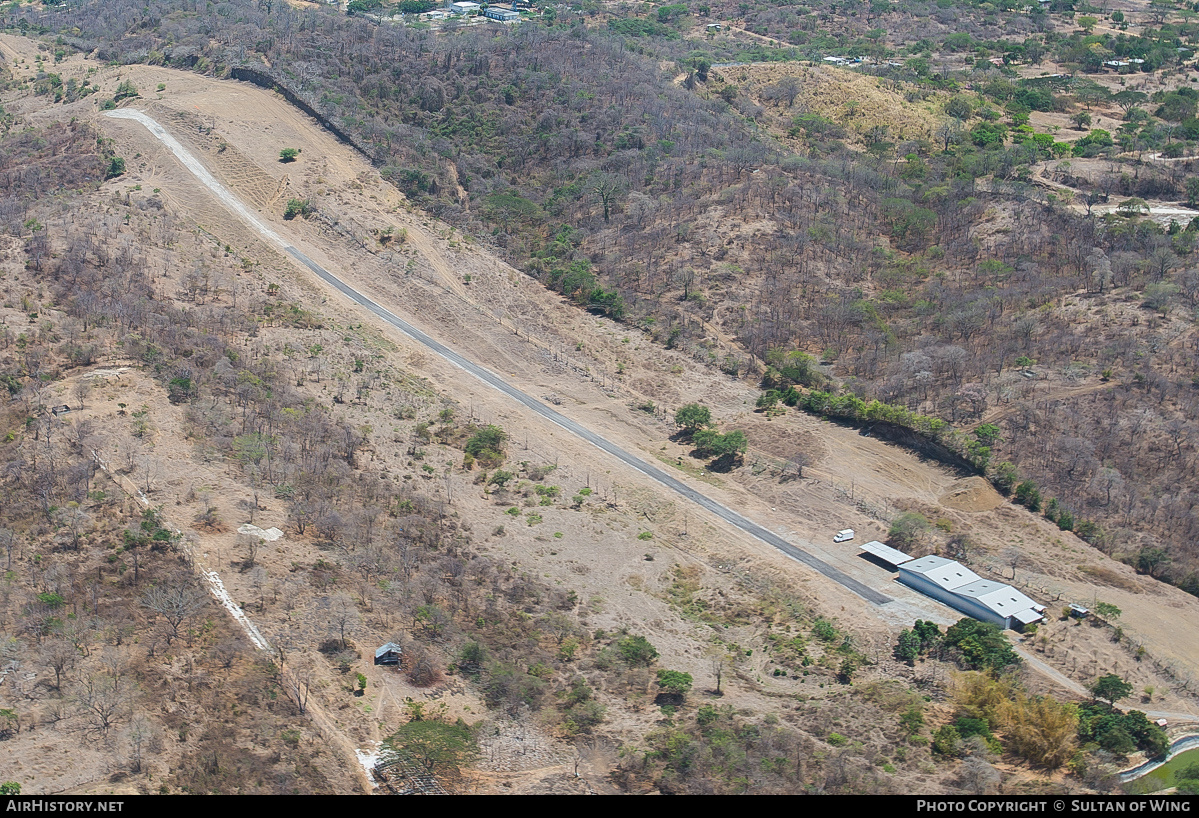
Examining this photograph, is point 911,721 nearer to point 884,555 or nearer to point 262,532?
point 884,555

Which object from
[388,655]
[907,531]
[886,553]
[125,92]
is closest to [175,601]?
[388,655]

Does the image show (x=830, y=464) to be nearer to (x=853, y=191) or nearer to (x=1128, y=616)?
(x=1128, y=616)

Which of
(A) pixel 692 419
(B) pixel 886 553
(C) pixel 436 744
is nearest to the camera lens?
(C) pixel 436 744

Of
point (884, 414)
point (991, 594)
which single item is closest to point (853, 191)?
point (884, 414)

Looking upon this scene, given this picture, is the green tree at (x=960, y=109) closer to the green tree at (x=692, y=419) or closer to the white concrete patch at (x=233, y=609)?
the green tree at (x=692, y=419)

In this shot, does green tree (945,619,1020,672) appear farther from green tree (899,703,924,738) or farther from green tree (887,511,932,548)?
green tree (887,511,932,548)

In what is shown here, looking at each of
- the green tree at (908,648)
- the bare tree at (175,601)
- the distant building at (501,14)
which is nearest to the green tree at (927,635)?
the green tree at (908,648)

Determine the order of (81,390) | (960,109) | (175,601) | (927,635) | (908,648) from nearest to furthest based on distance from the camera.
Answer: (175,601)
(908,648)
(927,635)
(81,390)
(960,109)
